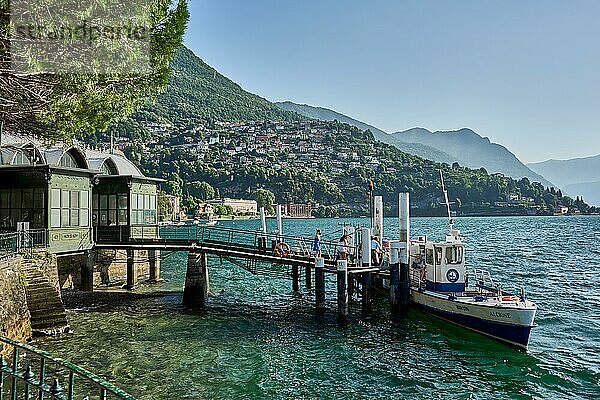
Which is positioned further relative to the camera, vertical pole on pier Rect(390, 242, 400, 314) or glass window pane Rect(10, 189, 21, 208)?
vertical pole on pier Rect(390, 242, 400, 314)

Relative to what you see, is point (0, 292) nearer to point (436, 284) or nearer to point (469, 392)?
point (469, 392)

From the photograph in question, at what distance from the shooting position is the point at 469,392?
52.4ft

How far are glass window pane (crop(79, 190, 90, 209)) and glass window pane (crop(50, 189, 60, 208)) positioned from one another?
1.47 metres

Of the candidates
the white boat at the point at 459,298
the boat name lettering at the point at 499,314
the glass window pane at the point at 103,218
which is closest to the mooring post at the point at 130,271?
the glass window pane at the point at 103,218

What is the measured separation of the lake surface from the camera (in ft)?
52.6

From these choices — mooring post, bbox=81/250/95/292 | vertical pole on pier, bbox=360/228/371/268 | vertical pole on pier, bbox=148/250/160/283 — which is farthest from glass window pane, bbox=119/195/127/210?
vertical pole on pier, bbox=360/228/371/268

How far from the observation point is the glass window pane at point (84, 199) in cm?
2620

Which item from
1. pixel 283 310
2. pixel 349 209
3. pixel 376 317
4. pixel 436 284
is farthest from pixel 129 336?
pixel 349 209

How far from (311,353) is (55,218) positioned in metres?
13.0

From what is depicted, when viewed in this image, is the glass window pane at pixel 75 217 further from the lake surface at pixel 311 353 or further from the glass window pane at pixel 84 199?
the lake surface at pixel 311 353

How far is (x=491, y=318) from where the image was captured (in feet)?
68.6

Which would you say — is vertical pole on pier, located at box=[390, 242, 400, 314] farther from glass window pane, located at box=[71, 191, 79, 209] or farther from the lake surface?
glass window pane, located at box=[71, 191, 79, 209]

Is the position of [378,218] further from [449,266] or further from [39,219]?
[39,219]

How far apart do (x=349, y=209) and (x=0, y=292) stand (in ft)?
577
